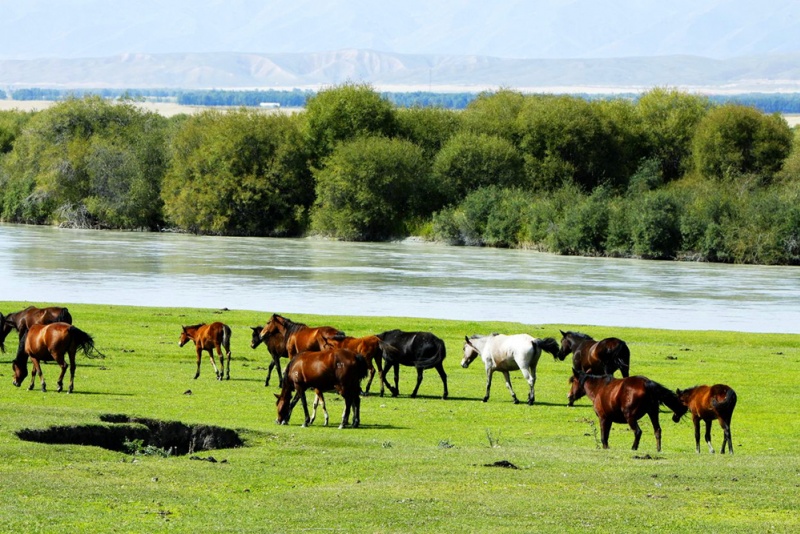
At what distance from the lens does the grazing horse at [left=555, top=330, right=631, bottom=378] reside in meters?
21.4

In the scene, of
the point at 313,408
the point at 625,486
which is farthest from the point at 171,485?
the point at 313,408

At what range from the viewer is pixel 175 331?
102ft

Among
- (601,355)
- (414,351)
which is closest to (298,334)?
(414,351)

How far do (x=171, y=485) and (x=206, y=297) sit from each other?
33.5 metres

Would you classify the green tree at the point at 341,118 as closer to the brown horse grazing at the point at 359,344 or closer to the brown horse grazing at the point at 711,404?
the brown horse grazing at the point at 359,344

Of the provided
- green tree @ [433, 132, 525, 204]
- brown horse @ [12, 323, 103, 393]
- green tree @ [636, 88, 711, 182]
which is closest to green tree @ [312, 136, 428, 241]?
green tree @ [433, 132, 525, 204]

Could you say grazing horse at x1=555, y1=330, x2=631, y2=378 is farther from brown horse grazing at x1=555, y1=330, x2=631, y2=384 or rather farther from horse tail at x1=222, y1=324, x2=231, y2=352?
horse tail at x1=222, y1=324, x2=231, y2=352

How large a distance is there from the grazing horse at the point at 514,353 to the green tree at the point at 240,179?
231 feet

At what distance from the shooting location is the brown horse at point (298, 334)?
21.0 m

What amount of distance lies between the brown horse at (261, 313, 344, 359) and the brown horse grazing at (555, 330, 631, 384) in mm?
4446

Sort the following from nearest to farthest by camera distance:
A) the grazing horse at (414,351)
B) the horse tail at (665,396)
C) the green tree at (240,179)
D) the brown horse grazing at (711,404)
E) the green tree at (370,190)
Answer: the horse tail at (665,396) < the brown horse grazing at (711,404) < the grazing horse at (414,351) < the green tree at (370,190) < the green tree at (240,179)

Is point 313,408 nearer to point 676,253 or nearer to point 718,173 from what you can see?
point 676,253

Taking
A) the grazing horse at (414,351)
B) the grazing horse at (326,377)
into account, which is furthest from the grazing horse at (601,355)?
the grazing horse at (326,377)

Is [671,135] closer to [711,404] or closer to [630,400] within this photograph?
[711,404]
